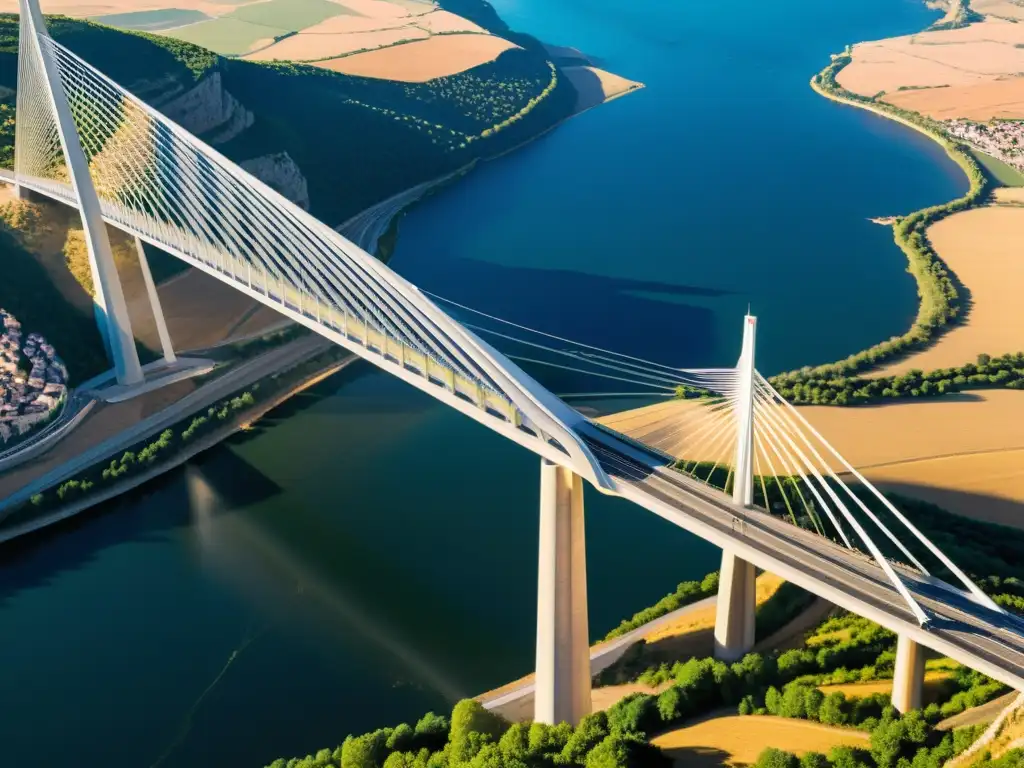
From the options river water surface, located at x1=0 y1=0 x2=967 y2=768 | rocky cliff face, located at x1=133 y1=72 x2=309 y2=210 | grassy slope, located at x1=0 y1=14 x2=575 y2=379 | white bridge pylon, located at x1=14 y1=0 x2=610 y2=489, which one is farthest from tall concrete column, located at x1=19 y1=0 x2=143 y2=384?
rocky cliff face, located at x1=133 y1=72 x2=309 y2=210

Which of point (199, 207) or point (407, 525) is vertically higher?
point (199, 207)

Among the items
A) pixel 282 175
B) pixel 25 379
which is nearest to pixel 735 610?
pixel 25 379

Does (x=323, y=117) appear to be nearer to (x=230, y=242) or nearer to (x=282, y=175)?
(x=282, y=175)

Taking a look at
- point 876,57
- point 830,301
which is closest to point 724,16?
point 876,57

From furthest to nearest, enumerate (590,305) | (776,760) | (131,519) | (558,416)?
(590,305) → (131,519) → (558,416) → (776,760)

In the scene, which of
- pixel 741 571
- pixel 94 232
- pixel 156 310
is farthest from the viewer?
pixel 156 310

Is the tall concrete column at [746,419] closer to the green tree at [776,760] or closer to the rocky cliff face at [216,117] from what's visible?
the green tree at [776,760]
